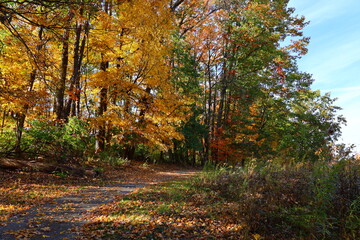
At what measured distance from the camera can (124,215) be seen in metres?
5.71

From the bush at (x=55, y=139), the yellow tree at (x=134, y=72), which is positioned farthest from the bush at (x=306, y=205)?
the yellow tree at (x=134, y=72)

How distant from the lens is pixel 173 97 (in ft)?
50.1

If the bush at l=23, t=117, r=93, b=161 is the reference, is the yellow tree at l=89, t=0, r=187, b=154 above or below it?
above

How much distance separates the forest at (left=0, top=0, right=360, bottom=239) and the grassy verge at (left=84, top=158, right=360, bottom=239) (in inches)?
1.8

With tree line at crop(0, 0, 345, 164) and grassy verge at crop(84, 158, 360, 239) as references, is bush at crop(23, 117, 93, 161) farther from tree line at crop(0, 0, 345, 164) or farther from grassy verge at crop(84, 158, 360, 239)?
grassy verge at crop(84, 158, 360, 239)

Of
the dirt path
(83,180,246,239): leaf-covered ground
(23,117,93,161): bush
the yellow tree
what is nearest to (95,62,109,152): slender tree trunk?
the yellow tree

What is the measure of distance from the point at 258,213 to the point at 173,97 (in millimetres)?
10764

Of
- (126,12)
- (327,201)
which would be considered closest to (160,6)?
(126,12)

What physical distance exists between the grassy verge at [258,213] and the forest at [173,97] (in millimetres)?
46

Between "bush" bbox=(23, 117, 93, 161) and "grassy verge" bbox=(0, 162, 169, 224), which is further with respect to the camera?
"bush" bbox=(23, 117, 93, 161)

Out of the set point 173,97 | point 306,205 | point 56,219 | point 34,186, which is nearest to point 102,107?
point 173,97

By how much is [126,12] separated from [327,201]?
502 inches

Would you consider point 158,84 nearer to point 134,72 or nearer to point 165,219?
point 134,72

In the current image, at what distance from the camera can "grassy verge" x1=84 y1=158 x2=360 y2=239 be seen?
15.5ft
